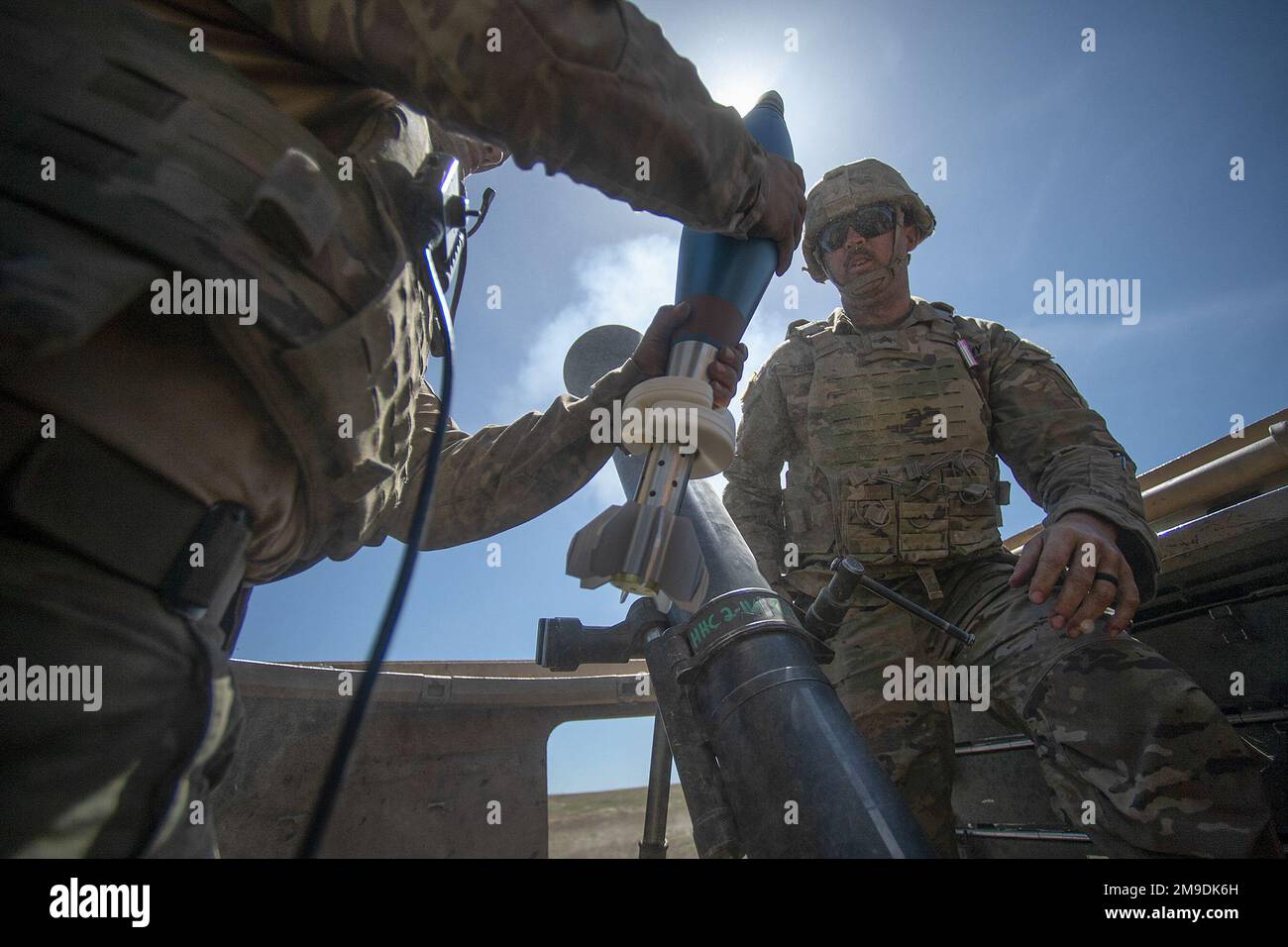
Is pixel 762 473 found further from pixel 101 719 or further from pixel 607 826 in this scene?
pixel 607 826

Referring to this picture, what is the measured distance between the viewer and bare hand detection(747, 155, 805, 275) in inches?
52.4

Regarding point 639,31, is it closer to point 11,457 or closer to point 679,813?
point 11,457

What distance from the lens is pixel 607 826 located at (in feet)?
21.6

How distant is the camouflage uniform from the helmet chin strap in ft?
0.58

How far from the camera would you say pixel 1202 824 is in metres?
1.52

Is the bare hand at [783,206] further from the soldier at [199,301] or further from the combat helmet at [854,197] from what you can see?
the combat helmet at [854,197]

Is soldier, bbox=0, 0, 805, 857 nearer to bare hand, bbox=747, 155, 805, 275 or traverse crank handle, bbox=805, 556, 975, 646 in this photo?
bare hand, bbox=747, 155, 805, 275

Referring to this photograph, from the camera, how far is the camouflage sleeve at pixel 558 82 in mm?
888

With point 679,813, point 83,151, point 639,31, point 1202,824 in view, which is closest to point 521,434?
point 639,31

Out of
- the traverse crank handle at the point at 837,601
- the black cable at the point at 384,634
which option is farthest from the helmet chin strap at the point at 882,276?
the black cable at the point at 384,634

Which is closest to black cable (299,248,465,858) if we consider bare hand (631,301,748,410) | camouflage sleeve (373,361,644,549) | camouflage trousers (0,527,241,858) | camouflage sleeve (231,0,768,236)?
→ camouflage trousers (0,527,241,858)

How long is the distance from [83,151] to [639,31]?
79 cm

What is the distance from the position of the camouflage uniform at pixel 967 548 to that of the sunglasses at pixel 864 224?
41 centimetres

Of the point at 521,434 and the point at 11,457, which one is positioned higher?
the point at 521,434
